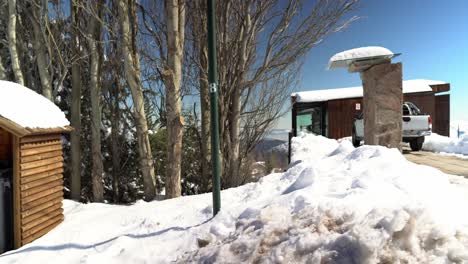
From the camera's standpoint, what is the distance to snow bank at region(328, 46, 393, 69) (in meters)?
6.45

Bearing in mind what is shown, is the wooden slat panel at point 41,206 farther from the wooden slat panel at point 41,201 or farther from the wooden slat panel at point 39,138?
the wooden slat panel at point 39,138

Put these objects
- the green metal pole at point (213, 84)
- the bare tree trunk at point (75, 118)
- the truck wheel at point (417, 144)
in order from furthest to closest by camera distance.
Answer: the truck wheel at point (417, 144) < the bare tree trunk at point (75, 118) < the green metal pole at point (213, 84)

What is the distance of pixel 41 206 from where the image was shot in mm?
4785

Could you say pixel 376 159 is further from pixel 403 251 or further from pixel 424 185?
pixel 403 251

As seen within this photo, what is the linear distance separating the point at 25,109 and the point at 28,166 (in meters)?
0.86

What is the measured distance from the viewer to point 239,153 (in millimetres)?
8711

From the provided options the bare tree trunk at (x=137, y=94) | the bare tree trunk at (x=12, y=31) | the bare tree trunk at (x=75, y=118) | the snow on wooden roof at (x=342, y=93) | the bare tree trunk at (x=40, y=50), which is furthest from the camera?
the snow on wooden roof at (x=342, y=93)

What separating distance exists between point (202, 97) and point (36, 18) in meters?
4.39

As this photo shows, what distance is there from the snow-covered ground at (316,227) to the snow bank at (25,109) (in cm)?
173

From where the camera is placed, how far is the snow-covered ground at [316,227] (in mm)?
2160

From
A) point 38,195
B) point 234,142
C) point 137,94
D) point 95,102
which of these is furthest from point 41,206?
point 234,142

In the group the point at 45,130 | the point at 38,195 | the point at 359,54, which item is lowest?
the point at 38,195

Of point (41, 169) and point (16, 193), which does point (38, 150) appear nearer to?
point (41, 169)

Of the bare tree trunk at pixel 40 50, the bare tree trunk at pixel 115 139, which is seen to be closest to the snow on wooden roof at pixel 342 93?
the bare tree trunk at pixel 115 139
